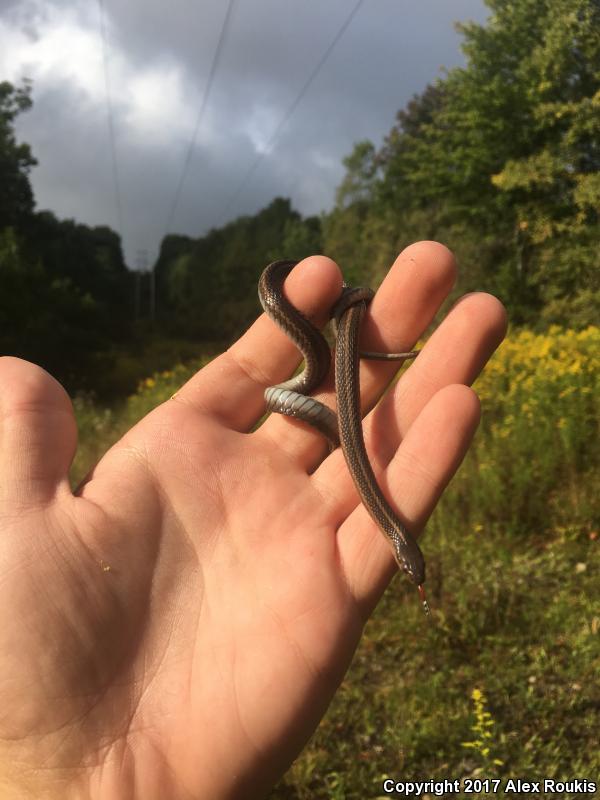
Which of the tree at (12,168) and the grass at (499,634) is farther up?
the tree at (12,168)

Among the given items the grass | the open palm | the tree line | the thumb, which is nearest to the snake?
the open palm

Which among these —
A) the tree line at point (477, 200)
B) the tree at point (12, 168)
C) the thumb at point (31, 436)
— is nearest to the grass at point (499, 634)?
the thumb at point (31, 436)

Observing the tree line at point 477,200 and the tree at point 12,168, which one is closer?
the tree line at point 477,200

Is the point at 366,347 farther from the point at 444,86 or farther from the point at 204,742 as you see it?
the point at 444,86

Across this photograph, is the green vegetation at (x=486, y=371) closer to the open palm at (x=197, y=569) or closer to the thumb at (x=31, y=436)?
the open palm at (x=197, y=569)

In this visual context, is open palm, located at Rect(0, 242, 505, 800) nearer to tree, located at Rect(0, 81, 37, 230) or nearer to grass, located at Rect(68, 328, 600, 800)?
grass, located at Rect(68, 328, 600, 800)

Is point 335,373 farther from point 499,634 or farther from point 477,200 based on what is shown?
point 477,200
